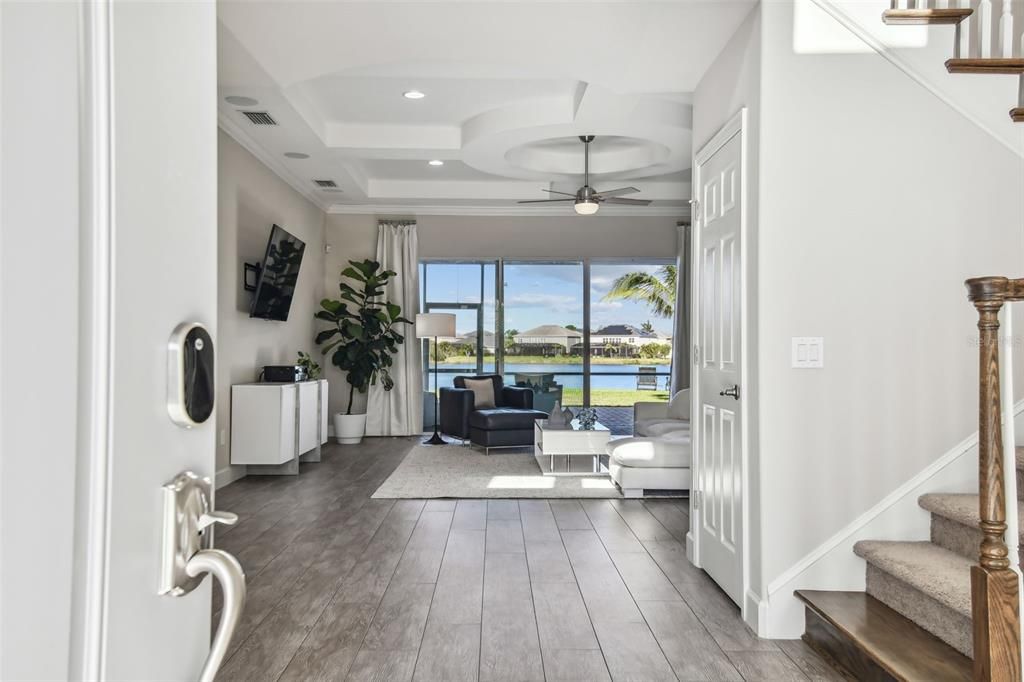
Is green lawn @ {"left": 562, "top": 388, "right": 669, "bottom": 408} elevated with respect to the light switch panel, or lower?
lower

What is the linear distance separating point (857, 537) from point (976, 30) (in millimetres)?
2213

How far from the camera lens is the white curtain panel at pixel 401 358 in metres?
8.84

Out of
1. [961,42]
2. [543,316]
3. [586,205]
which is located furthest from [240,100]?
[543,316]

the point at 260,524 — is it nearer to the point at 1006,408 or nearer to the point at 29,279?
the point at 1006,408

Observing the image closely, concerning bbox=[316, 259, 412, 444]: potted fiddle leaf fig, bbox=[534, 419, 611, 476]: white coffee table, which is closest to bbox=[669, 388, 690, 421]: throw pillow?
bbox=[534, 419, 611, 476]: white coffee table

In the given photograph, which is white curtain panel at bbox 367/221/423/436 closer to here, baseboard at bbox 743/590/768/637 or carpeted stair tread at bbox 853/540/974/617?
baseboard at bbox 743/590/768/637

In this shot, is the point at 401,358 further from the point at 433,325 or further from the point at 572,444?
the point at 572,444

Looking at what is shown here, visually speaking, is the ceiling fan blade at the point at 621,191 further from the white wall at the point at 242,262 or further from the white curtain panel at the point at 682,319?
the white wall at the point at 242,262

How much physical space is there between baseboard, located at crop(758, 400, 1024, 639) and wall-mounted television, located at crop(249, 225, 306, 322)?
192 inches

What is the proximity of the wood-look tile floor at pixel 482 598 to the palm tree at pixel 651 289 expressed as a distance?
456 cm

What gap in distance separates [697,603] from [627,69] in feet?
9.25

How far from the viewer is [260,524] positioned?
176 inches

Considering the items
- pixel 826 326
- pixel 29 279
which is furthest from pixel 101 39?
pixel 826 326

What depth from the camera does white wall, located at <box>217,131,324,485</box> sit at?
18.6ft
